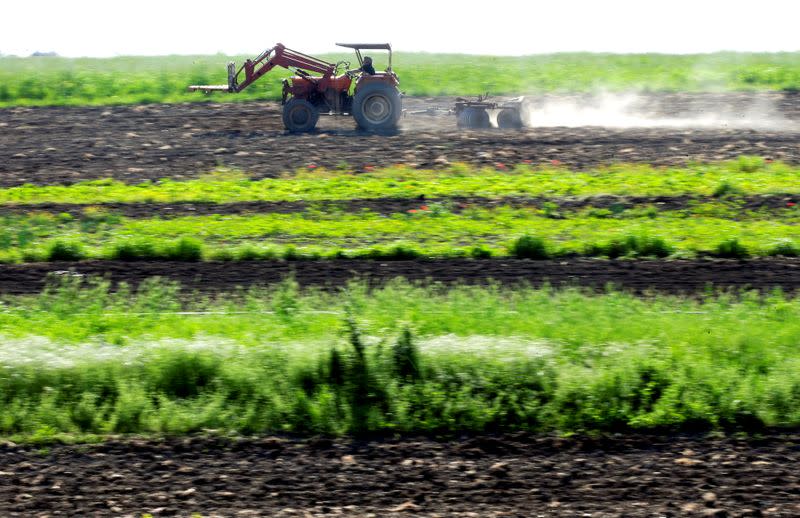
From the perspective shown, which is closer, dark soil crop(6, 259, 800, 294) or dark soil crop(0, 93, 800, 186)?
dark soil crop(6, 259, 800, 294)

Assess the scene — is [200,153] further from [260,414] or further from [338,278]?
[260,414]

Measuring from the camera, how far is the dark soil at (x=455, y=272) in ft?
43.4

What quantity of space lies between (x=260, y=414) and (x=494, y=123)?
2142cm

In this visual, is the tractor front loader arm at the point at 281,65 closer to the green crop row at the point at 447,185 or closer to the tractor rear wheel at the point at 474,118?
the tractor rear wheel at the point at 474,118

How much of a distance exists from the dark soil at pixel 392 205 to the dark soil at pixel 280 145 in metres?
2.77

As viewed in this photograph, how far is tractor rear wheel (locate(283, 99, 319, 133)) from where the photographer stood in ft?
85.3

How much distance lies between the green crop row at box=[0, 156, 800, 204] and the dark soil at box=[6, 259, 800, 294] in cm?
441

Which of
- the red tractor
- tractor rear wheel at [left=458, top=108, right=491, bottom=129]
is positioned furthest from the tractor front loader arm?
tractor rear wheel at [left=458, top=108, right=491, bottom=129]

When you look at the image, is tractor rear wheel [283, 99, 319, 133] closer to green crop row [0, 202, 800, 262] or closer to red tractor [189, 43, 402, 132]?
red tractor [189, 43, 402, 132]

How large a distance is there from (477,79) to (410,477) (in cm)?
3253

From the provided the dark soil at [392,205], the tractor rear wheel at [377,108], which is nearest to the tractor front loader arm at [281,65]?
the tractor rear wheel at [377,108]

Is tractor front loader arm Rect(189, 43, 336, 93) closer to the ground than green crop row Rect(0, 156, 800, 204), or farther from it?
farther from it

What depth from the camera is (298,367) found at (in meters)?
9.18

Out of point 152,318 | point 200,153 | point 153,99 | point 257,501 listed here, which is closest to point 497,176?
point 200,153
